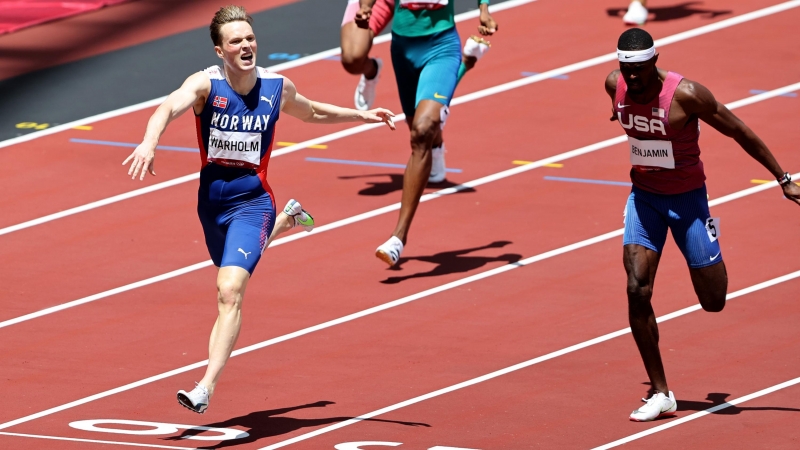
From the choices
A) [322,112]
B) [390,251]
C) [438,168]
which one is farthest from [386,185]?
[322,112]

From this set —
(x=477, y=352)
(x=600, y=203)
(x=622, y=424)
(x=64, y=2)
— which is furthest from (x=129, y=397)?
(x=64, y=2)

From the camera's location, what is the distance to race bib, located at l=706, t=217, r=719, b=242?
1010 centimetres

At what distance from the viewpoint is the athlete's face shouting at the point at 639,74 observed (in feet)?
31.8

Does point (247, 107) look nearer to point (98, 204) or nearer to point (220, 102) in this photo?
point (220, 102)

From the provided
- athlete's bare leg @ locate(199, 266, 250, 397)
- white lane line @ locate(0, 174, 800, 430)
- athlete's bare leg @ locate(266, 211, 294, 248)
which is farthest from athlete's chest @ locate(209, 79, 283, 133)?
white lane line @ locate(0, 174, 800, 430)

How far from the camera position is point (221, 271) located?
956 centimetres

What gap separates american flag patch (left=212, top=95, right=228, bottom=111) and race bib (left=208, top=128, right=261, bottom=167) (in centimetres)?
15

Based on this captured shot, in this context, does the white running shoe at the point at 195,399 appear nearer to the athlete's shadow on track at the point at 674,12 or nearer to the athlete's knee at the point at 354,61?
the athlete's knee at the point at 354,61

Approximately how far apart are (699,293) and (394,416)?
2.09 metres

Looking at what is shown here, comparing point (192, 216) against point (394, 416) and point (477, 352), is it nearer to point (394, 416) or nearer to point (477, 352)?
point (477, 352)

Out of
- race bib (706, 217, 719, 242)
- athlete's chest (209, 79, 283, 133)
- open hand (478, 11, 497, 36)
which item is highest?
athlete's chest (209, 79, 283, 133)

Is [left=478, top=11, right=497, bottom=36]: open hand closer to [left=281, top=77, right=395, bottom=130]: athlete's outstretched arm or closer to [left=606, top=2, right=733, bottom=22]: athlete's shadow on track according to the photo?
[left=281, top=77, right=395, bottom=130]: athlete's outstretched arm

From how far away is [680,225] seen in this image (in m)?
10.1

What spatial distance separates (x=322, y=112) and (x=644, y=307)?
2394 mm
